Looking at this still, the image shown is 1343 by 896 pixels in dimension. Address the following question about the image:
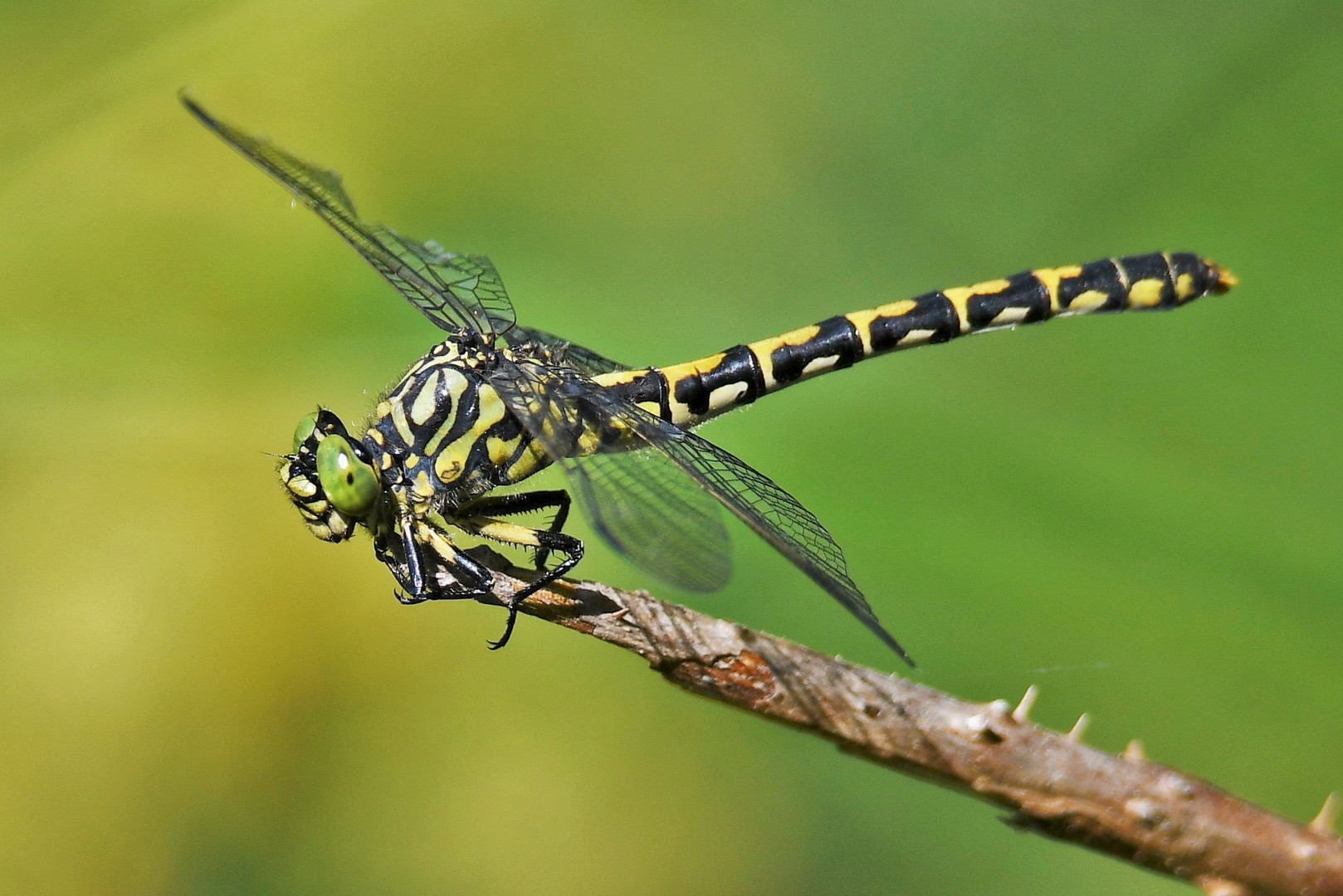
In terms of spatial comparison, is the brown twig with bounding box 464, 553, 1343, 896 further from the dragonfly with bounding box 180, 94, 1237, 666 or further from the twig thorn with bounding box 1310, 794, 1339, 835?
the dragonfly with bounding box 180, 94, 1237, 666

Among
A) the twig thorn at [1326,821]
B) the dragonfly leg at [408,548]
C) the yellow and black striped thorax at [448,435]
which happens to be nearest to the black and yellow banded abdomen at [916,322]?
the yellow and black striped thorax at [448,435]

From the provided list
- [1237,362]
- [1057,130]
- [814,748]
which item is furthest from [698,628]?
[1057,130]

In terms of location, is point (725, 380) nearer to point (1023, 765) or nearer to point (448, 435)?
point (448, 435)

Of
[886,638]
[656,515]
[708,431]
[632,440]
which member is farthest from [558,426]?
[886,638]

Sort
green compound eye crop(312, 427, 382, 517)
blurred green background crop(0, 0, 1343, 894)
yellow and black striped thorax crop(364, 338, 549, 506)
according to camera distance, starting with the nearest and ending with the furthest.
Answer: green compound eye crop(312, 427, 382, 517) < yellow and black striped thorax crop(364, 338, 549, 506) < blurred green background crop(0, 0, 1343, 894)

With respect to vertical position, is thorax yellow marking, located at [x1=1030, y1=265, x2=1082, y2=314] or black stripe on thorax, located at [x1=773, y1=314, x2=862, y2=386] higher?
thorax yellow marking, located at [x1=1030, y1=265, x2=1082, y2=314]

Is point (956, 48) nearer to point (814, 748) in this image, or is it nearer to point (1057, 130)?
point (1057, 130)

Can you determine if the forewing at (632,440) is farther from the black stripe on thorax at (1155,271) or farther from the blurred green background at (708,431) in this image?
the black stripe on thorax at (1155,271)

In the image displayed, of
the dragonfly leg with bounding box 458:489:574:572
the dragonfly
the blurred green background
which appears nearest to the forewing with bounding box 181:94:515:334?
the dragonfly
